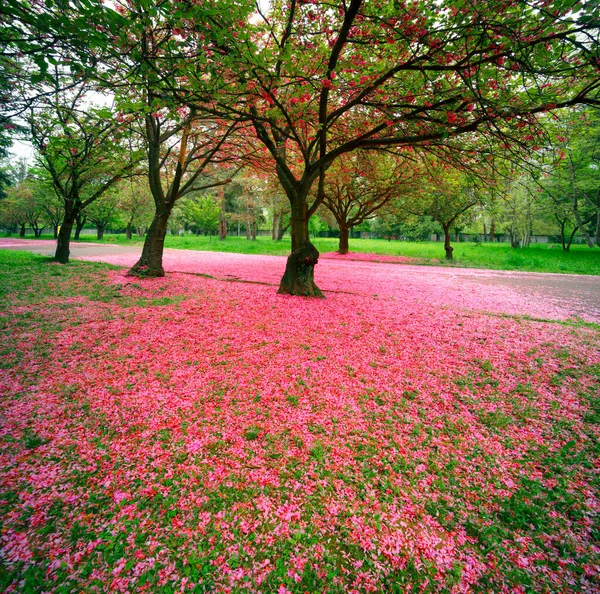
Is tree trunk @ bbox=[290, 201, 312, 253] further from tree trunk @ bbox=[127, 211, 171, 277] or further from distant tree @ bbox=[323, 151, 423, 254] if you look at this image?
distant tree @ bbox=[323, 151, 423, 254]

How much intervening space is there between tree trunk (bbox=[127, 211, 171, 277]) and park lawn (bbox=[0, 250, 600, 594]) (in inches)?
196

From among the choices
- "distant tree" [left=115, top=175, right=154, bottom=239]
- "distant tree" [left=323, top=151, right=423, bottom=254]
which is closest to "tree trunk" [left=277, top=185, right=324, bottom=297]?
"distant tree" [left=323, top=151, right=423, bottom=254]

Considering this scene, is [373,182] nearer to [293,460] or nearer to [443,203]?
[443,203]

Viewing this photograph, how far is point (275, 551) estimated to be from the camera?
2141mm

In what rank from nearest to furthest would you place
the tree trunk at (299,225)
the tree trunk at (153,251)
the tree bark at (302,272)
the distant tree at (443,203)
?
1. the tree bark at (302,272)
2. the tree trunk at (299,225)
3. the tree trunk at (153,251)
4. the distant tree at (443,203)

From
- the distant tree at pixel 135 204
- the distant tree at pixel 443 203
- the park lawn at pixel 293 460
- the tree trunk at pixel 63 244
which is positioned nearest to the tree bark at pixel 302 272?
the park lawn at pixel 293 460

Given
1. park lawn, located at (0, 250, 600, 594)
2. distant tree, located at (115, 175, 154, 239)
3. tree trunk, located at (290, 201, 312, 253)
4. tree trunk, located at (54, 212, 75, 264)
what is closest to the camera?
park lawn, located at (0, 250, 600, 594)

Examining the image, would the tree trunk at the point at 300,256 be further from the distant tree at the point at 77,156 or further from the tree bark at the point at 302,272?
the distant tree at the point at 77,156

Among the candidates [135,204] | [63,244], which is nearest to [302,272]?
[63,244]

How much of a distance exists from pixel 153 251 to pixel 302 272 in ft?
19.9

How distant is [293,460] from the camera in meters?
2.94

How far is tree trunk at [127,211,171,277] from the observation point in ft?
34.1

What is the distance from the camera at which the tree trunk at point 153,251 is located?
34.1 ft

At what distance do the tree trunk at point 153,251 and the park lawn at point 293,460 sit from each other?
16.3 feet
